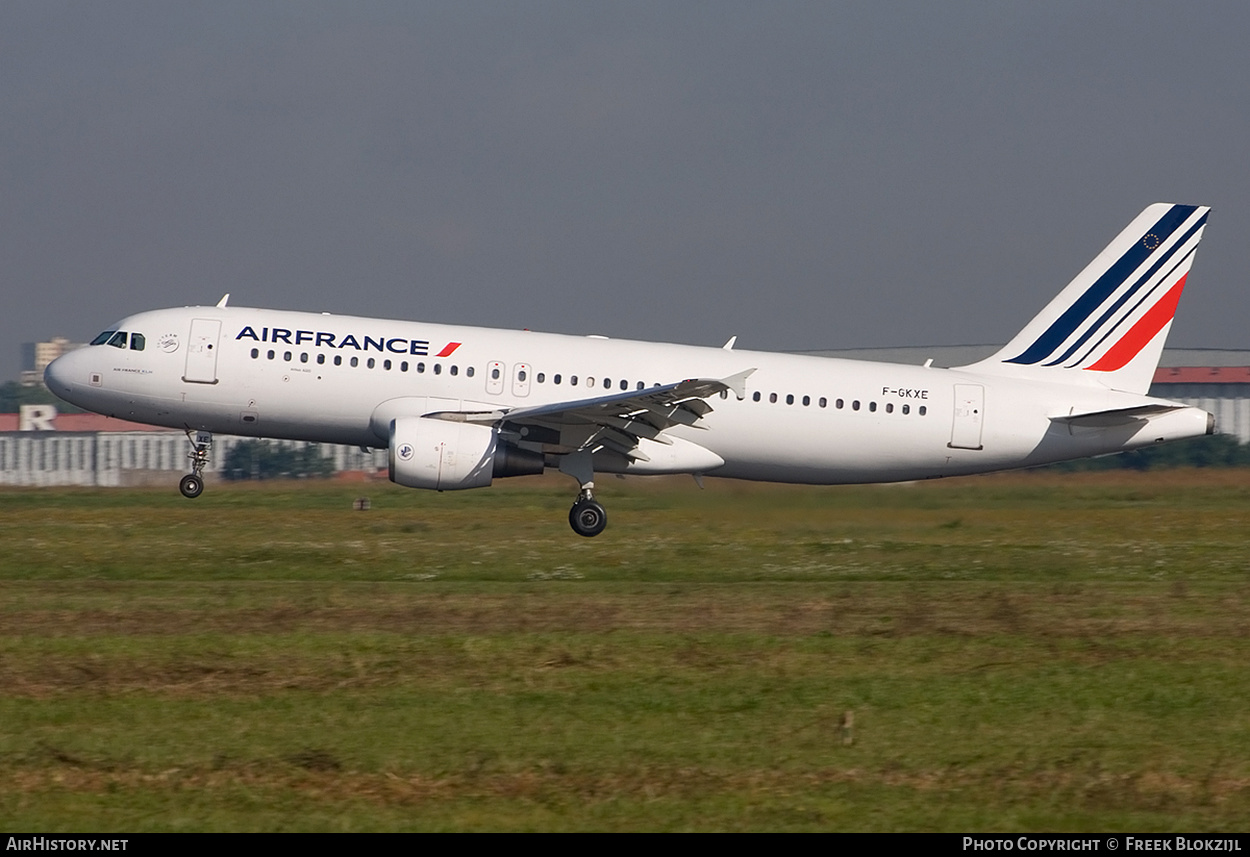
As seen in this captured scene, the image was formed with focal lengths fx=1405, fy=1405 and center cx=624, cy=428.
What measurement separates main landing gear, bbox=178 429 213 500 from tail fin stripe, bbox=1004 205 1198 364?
49.6ft

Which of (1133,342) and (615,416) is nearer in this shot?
(615,416)

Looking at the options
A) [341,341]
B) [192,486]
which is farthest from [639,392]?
[192,486]

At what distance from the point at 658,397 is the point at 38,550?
34.7ft

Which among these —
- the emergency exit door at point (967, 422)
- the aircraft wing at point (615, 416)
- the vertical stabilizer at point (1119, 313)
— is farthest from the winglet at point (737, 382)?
the vertical stabilizer at point (1119, 313)

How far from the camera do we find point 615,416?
23.5 meters

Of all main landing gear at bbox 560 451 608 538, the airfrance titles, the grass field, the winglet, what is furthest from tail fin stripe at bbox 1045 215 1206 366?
the airfrance titles

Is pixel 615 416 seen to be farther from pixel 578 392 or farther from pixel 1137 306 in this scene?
pixel 1137 306

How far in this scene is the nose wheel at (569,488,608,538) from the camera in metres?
25.0

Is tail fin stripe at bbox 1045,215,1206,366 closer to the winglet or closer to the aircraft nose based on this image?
the winglet

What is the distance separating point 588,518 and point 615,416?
7.93 feet

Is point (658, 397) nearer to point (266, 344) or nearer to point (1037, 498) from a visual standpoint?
point (266, 344)

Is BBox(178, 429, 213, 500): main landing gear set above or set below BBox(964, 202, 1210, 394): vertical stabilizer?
below

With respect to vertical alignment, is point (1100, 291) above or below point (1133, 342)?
above

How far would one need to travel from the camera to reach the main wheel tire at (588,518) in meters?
25.0
